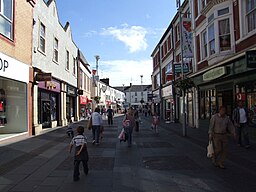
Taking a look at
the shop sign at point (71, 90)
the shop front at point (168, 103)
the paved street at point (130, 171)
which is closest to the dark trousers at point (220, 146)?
the paved street at point (130, 171)

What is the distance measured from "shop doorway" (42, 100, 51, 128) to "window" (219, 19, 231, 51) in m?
12.0

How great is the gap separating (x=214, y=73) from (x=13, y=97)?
10470 mm

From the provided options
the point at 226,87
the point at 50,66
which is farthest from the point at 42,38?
the point at 226,87

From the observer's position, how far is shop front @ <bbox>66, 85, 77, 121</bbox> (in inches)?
1138

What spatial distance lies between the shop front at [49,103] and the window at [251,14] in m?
11.9

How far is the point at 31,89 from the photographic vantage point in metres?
16.2

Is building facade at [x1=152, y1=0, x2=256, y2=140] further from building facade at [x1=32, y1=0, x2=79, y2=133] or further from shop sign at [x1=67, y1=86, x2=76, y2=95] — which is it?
shop sign at [x1=67, y1=86, x2=76, y2=95]

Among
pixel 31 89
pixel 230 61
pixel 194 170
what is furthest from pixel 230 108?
pixel 31 89

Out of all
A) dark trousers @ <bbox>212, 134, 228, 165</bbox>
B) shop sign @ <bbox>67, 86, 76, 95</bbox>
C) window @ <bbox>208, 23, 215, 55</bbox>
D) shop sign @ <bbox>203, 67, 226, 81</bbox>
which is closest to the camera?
dark trousers @ <bbox>212, 134, 228, 165</bbox>

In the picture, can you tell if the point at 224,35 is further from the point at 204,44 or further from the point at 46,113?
the point at 46,113

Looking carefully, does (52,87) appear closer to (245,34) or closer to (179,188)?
(245,34)

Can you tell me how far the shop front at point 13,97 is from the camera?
1356cm

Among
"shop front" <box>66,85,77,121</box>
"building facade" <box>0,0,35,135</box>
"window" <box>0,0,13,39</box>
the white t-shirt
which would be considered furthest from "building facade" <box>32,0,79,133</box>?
the white t-shirt

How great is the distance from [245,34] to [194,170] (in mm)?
8027
